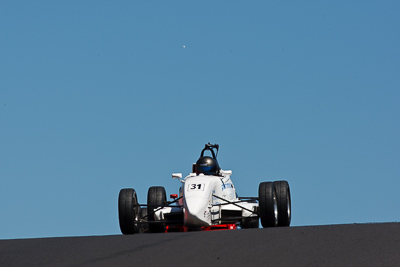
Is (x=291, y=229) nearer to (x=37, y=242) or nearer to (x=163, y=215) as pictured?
(x=37, y=242)

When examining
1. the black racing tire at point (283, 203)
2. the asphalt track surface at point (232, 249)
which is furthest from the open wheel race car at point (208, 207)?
the asphalt track surface at point (232, 249)

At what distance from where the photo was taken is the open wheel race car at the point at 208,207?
16.9 metres

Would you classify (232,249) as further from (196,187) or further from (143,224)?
(143,224)

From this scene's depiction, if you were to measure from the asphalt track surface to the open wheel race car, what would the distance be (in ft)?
15.2

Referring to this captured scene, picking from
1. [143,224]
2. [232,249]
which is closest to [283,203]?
[143,224]

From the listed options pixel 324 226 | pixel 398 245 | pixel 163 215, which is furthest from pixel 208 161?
pixel 398 245

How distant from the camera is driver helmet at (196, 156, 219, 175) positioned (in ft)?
63.9

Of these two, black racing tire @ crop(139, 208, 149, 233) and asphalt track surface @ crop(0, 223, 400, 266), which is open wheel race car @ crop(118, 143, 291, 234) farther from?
asphalt track surface @ crop(0, 223, 400, 266)

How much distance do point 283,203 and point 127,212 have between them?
11.9ft

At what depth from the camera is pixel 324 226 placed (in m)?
12.3

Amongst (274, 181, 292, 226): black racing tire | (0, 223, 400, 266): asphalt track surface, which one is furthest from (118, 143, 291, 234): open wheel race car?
(0, 223, 400, 266): asphalt track surface

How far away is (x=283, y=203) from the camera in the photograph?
58.3 ft

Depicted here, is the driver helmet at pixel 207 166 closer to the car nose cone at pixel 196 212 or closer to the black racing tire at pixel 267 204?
the black racing tire at pixel 267 204

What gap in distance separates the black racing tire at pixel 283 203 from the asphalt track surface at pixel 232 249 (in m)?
5.46
